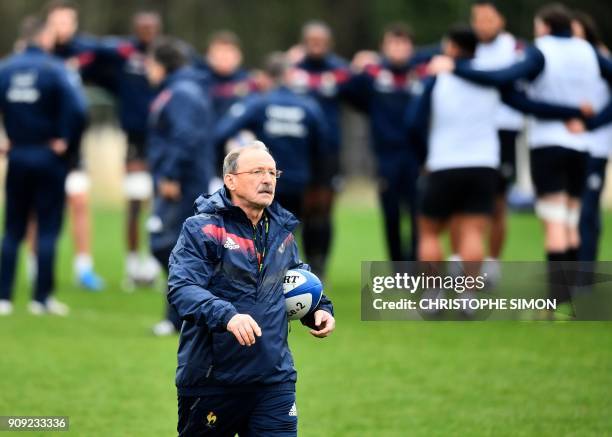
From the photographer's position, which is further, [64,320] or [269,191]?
[64,320]

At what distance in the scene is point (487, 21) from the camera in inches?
501

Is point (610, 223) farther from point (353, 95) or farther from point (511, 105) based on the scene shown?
point (511, 105)

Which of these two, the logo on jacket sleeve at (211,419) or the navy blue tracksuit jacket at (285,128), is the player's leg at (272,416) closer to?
the logo on jacket sleeve at (211,419)

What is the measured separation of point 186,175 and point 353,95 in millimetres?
4381

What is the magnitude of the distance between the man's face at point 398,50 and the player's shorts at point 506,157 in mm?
1540

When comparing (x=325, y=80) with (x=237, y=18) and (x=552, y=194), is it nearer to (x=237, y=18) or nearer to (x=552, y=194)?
(x=552, y=194)

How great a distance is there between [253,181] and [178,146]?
543cm

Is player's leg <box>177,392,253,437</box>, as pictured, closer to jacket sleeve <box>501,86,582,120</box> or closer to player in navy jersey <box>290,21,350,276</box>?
jacket sleeve <box>501,86,582,120</box>

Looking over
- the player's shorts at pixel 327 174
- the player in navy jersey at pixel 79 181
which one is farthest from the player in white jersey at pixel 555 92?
the player in navy jersey at pixel 79 181

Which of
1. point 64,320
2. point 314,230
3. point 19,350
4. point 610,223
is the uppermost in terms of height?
point 610,223

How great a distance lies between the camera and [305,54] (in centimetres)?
1576

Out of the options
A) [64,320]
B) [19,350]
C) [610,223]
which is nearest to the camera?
[19,350]

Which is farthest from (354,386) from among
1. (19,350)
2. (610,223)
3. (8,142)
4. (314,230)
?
(610,223)

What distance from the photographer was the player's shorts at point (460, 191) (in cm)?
1162
